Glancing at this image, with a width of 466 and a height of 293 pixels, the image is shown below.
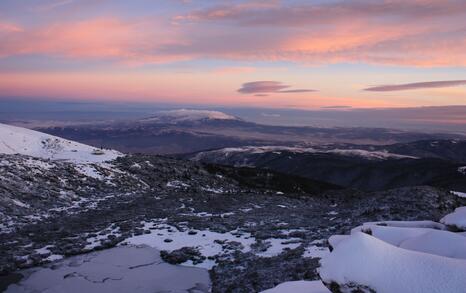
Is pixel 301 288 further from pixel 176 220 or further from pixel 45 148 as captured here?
pixel 45 148

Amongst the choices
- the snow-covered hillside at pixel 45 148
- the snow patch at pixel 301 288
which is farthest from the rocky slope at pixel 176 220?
the snow-covered hillside at pixel 45 148

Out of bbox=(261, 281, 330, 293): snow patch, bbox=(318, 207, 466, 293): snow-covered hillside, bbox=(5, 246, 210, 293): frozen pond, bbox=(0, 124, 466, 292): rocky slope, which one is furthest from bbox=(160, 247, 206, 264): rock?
bbox=(318, 207, 466, 293): snow-covered hillside

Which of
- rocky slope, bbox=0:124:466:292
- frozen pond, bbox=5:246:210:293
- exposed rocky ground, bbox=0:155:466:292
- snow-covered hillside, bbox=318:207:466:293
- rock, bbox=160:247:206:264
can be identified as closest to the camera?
snow-covered hillside, bbox=318:207:466:293

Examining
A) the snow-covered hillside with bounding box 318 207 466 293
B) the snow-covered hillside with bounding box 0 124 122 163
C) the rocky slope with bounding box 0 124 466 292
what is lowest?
the rocky slope with bounding box 0 124 466 292

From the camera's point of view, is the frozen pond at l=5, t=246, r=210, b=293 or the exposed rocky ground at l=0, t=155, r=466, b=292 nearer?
the frozen pond at l=5, t=246, r=210, b=293

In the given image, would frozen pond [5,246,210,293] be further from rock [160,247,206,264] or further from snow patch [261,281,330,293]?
snow patch [261,281,330,293]

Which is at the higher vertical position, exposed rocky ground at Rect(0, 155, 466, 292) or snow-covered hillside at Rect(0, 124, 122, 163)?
snow-covered hillside at Rect(0, 124, 122, 163)

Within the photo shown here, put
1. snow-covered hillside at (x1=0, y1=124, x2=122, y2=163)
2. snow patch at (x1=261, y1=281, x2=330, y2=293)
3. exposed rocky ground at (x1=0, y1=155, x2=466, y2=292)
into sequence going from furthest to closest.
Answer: snow-covered hillside at (x1=0, y1=124, x2=122, y2=163), exposed rocky ground at (x1=0, y1=155, x2=466, y2=292), snow patch at (x1=261, y1=281, x2=330, y2=293)
